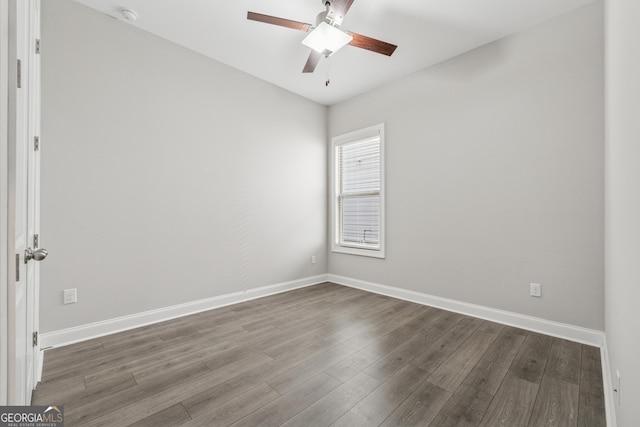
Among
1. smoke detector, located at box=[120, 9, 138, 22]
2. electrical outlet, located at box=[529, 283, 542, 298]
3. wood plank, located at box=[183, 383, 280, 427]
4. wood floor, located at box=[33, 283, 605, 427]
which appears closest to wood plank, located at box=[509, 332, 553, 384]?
wood floor, located at box=[33, 283, 605, 427]

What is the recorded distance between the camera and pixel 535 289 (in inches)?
101

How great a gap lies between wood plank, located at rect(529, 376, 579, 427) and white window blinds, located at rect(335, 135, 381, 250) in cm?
236

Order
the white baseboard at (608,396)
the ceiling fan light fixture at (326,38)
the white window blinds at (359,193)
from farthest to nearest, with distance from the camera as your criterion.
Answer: the white window blinds at (359,193) → the ceiling fan light fixture at (326,38) → the white baseboard at (608,396)

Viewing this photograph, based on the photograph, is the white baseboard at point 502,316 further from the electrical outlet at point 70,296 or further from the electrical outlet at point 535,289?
the electrical outlet at point 70,296

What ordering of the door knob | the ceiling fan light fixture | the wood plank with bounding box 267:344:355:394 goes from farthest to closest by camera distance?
the ceiling fan light fixture
the wood plank with bounding box 267:344:355:394
the door knob

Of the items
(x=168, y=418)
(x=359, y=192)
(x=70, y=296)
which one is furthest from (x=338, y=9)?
(x=70, y=296)

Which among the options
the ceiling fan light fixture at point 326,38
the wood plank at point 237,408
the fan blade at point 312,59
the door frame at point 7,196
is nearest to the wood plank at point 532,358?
the wood plank at point 237,408

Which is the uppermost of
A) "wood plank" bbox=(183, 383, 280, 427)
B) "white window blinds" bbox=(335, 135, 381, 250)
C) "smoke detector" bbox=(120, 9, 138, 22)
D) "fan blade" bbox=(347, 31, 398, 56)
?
"smoke detector" bbox=(120, 9, 138, 22)

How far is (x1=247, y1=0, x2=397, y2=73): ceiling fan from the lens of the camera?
6.76 feet

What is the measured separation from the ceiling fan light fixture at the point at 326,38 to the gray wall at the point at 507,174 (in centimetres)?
155

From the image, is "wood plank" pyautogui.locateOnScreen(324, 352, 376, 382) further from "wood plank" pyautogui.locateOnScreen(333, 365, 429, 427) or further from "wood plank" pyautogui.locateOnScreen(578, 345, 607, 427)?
"wood plank" pyautogui.locateOnScreen(578, 345, 607, 427)

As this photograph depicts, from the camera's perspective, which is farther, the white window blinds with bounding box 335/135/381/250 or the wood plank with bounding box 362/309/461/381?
the white window blinds with bounding box 335/135/381/250

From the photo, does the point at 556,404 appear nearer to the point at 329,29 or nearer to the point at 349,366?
the point at 349,366

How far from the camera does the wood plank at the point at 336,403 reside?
57.3 inches
